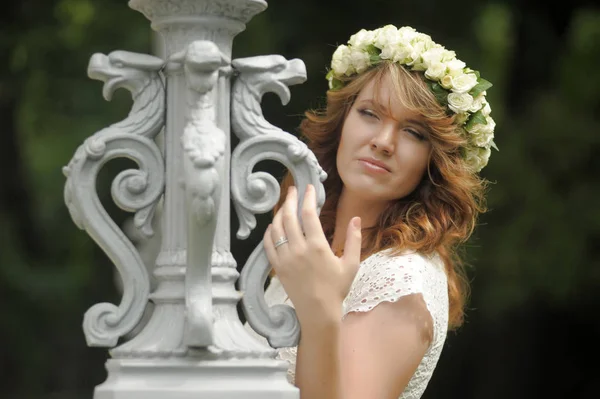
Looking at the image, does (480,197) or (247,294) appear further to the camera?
(480,197)

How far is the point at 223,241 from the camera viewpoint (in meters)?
3.37

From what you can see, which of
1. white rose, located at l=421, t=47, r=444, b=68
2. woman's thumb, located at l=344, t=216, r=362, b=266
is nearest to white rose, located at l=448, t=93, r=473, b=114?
white rose, located at l=421, t=47, r=444, b=68

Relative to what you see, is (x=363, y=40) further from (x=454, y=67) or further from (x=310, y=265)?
(x=310, y=265)

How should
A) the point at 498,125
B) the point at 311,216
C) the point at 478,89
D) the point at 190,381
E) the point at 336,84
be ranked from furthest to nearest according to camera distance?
the point at 498,125 < the point at 336,84 < the point at 478,89 < the point at 311,216 < the point at 190,381

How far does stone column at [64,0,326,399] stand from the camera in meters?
3.22

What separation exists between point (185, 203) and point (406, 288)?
98cm

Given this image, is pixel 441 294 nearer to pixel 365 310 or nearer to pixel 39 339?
pixel 365 310

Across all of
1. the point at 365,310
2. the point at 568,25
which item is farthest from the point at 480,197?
the point at 568,25

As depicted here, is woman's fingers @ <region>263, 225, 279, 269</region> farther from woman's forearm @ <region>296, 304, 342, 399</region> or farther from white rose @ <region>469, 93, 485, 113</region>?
white rose @ <region>469, 93, 485, 113</region>

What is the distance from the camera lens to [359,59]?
4418mm

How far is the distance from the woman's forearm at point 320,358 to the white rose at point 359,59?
3.93 feet

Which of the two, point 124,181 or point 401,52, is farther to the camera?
point 401,52

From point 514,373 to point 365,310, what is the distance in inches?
338

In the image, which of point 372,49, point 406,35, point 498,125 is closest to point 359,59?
point 372,49
